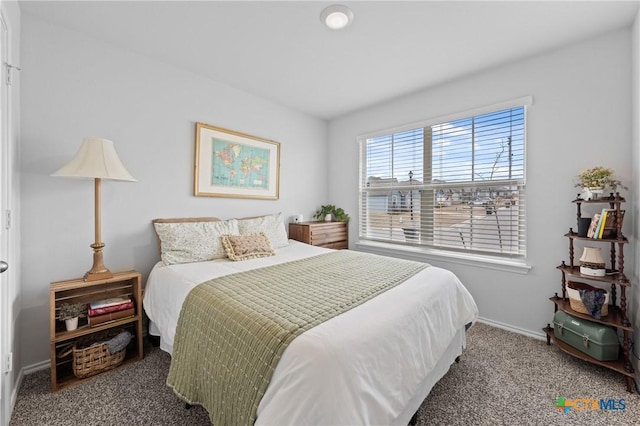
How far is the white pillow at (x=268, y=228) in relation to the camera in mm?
2872

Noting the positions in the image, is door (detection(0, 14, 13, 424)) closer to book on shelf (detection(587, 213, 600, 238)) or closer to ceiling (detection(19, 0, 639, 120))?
ceiling (detection(19, 0, 639, 120))

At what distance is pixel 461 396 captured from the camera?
1688mm

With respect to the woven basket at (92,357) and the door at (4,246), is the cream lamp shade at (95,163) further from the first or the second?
the woven basket at (92,357)

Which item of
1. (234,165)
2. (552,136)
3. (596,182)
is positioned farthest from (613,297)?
(234,165)

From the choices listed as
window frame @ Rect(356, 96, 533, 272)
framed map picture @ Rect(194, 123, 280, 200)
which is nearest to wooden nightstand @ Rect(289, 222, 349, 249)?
window frame @ Rect(356, 96, 533, 272)

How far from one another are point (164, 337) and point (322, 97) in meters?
2.99

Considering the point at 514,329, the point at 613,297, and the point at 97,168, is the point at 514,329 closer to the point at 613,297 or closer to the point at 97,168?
the point at 613,297

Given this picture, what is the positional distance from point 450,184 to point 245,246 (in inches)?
91.8

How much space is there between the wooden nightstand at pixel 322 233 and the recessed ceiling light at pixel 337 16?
2170 mm

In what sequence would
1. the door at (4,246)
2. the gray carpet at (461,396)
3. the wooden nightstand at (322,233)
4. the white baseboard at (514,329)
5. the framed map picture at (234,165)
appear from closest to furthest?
1. the door at (4,246)
2. the gray carpet at (461,396)
3. the white baseboard at (514,329)
4. the framed map picture at (234,165)
5. the wooden nightstand at (322,233)

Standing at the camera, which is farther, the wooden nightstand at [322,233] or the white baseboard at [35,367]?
the wooden nightstand at [322,233]

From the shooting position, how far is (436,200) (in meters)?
3.16

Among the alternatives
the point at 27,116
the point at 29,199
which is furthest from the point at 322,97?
the point at 29,199

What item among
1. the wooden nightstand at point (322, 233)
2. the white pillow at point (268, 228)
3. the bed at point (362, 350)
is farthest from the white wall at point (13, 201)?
the wooden nightstand at point (322, 233)
